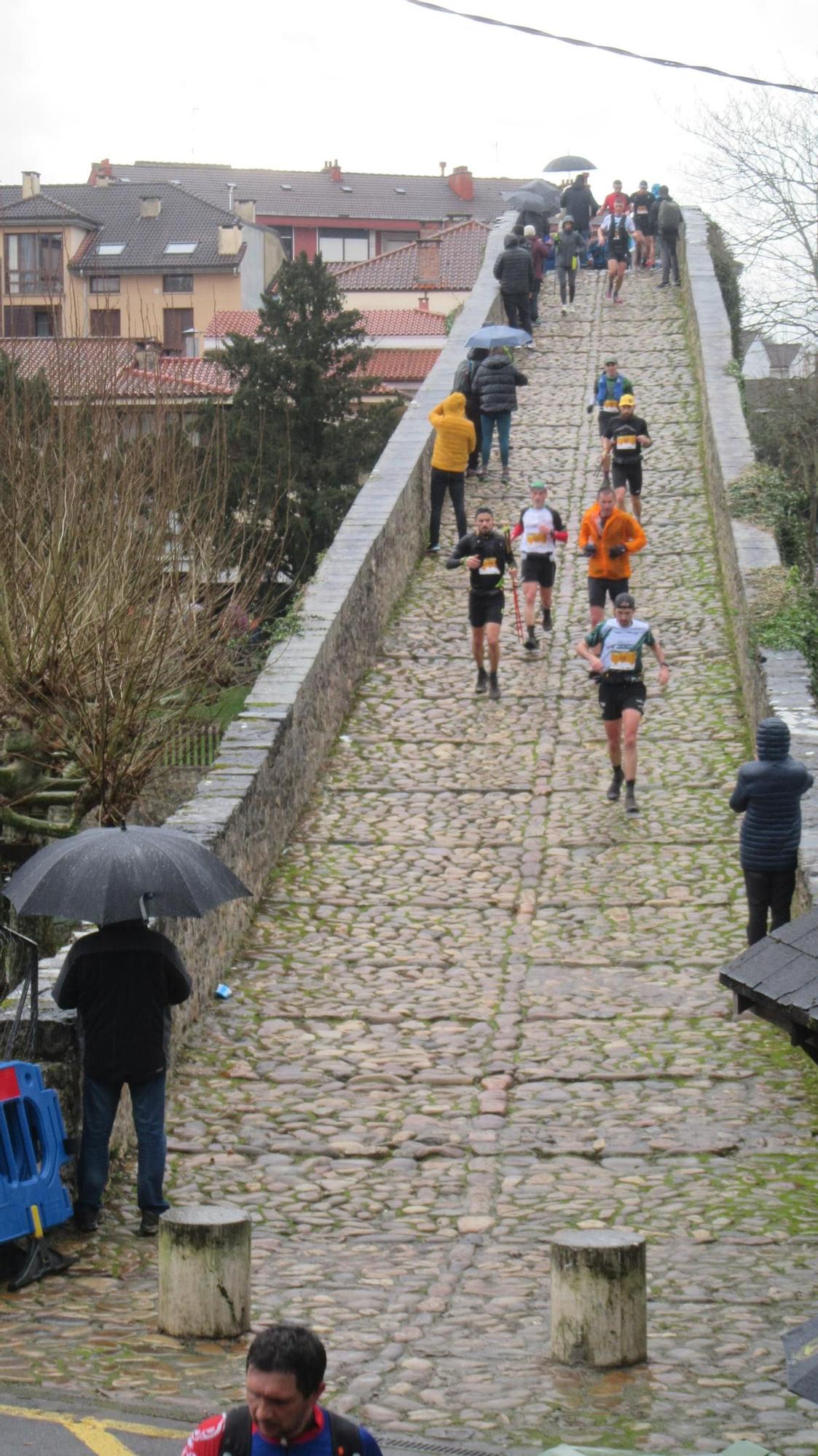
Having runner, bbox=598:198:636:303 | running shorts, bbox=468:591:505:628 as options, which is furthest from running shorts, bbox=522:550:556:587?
runner, bbox=598:198:636:303

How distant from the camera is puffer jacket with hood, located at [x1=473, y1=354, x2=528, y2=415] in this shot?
1928 cm

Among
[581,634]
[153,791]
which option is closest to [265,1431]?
[581,634]

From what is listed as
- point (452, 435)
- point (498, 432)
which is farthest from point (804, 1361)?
point (498, 432)

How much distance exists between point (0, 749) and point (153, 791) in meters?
7.02

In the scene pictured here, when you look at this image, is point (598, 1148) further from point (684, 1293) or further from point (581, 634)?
point (581, 634)

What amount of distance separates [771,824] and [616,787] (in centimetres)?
281

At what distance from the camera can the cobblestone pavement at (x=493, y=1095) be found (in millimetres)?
6434

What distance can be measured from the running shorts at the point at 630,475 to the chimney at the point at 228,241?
173ft

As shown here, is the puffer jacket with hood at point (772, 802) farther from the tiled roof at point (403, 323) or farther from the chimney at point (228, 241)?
the chimney at point (228, 241)

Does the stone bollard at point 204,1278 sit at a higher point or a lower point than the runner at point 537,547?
lower

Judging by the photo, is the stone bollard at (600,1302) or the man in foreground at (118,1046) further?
the man in foreground at (118,1046)

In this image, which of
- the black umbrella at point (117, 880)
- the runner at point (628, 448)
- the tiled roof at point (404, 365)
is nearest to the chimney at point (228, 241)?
the tiled roof at point (404, 365)

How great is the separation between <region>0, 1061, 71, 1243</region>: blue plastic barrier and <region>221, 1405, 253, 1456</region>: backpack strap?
337 cm

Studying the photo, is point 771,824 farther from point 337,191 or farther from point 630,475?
point 337,191
